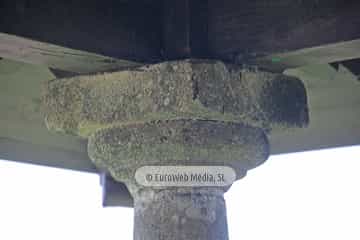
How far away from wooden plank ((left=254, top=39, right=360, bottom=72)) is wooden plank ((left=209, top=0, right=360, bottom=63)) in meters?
0.02

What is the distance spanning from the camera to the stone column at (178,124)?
7.64 ft

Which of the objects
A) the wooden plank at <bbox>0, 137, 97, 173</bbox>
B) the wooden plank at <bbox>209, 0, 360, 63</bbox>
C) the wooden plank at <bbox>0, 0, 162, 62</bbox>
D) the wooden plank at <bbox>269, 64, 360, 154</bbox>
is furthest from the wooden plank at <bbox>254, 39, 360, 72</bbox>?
the wooden plank at <bbox>0, 137, 97, 173</bbox>

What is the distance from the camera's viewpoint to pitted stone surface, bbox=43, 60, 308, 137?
2316 mm

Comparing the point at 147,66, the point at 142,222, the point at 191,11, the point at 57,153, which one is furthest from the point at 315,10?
the point at 57,153

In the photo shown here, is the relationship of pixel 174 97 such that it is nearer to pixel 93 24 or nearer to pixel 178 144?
pixel 178 144

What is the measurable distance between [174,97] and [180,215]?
0.38 meters

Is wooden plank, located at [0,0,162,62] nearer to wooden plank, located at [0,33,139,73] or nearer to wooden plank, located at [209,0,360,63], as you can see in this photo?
wooden plank, located at [0,33,139,73]

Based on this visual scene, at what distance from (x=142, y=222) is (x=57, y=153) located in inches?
60.1

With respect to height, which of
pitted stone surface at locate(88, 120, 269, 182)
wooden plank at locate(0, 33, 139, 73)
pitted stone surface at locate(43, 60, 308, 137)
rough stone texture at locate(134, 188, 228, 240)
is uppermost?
wooden plank at locate(0, 33, 139, 73)

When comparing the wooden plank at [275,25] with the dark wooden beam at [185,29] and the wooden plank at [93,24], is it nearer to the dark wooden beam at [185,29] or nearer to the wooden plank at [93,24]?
the dark wooden beam at [185,29]

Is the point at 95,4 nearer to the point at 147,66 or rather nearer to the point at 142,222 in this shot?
the point at 147,66

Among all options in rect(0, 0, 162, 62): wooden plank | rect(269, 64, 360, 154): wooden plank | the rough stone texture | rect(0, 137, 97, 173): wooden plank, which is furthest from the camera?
rect(0, 137, 97, 173): wooden plank

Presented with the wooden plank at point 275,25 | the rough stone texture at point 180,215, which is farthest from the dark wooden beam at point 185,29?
the rough stone texture at point 180,215

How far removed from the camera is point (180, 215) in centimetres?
236
